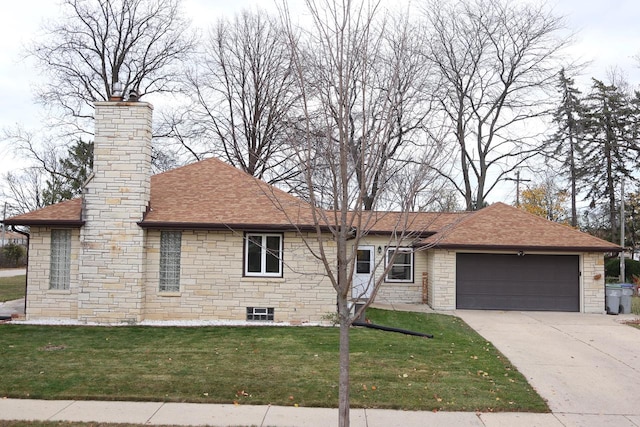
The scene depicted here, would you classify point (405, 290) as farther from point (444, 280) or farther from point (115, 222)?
point (115, 222)

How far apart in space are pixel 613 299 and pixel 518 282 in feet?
9.63

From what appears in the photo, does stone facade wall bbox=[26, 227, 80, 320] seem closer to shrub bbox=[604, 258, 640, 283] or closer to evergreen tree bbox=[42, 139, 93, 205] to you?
evergreen tree bbox=[42, 139, 93, 205]

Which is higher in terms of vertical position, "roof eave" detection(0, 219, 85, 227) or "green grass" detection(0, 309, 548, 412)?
"roof eave" detection(0, 219, 85, 227)

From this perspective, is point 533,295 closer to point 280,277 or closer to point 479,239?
point 479,239

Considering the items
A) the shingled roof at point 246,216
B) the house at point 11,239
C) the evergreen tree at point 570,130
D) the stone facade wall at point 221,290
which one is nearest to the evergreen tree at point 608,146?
the evergreen tree at point 570,130

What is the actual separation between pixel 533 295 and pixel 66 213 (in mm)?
14269

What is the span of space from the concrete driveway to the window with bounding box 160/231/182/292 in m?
7.77

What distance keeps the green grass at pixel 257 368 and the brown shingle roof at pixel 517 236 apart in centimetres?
543

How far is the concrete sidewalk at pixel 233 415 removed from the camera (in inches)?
247

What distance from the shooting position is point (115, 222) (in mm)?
12828

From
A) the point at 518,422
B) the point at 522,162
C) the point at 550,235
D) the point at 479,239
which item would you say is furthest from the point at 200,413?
the point at 522,162

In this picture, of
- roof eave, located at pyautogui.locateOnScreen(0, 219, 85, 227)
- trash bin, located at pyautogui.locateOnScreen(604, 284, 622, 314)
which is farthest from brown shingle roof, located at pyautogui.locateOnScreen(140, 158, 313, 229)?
trash bin, located at pyautogui.locateOnScreen(604, 284, 622, 314)

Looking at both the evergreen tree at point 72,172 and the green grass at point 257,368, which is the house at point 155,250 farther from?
the evergreen tree at point 72,172

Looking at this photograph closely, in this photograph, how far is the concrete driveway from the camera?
7.46 meters
